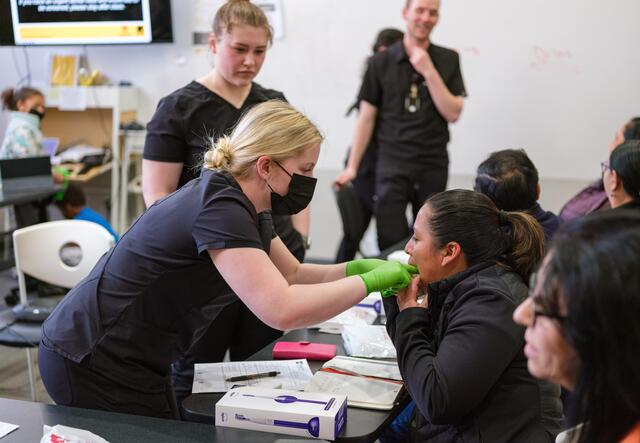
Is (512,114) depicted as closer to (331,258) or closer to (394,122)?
(394,122)

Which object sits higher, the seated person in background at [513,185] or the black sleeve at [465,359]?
the seated person in background at [513,185]

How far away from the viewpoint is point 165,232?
4.76ft

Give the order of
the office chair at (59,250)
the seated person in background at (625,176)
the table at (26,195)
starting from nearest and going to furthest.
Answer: the seated person in background at (625,176) → the office chair at (59,250) → the table at (26,195)

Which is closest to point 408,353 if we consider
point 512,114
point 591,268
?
point 591,268

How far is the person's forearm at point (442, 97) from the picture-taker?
3332mm

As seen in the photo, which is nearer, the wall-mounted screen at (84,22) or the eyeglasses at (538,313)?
the eyeglasses at (538,313)

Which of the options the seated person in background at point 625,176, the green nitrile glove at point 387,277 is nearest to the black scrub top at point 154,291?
the green nitrile glove at point 387,277

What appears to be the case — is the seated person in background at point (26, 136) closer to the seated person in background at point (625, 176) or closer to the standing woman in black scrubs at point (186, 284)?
the standing woman in black scrubs at point (186, 284)

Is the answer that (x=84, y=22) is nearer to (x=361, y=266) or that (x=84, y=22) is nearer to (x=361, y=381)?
(x=361, y=266)

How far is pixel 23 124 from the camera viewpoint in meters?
4.50

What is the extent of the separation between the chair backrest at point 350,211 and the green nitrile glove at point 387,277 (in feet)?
6.24

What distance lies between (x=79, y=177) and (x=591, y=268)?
14.1ft

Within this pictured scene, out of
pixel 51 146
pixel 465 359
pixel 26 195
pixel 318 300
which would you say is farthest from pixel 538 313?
pixel 51 146

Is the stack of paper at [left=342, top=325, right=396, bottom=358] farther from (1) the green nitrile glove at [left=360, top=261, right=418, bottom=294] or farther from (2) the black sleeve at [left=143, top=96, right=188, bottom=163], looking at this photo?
(2) the black sleeve at [left=143, top=96, right=188, bottom=163]
